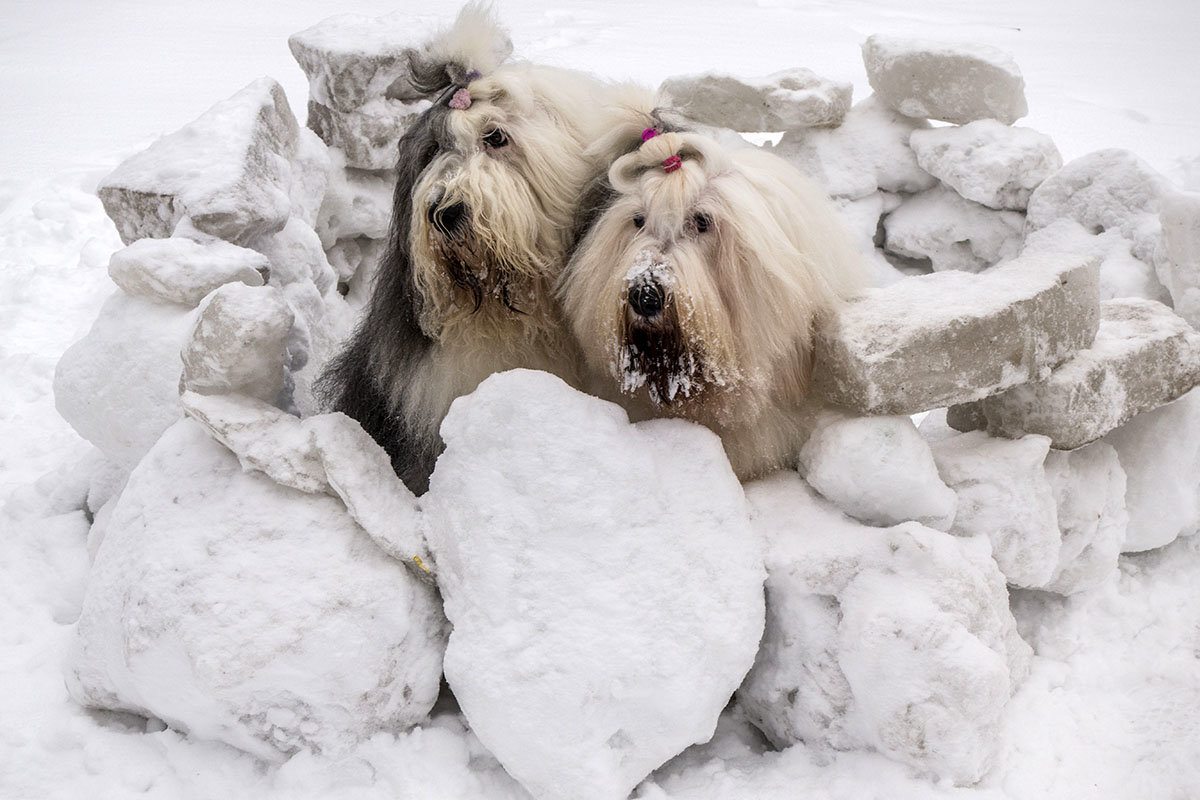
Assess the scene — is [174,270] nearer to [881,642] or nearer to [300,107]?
[881,642]

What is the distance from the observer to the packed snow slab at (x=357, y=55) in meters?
3.17

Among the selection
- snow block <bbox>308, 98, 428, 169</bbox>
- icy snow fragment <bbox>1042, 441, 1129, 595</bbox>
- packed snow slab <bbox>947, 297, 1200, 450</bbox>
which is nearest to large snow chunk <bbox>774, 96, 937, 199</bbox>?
snow block <bbox>308, 98, 428, 169</bbox>

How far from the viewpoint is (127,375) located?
2254 mm

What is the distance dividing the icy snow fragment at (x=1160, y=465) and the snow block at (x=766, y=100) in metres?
1.76

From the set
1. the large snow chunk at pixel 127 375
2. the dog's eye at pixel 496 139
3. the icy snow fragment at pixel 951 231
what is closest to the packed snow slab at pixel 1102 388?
the dog's eye at pixel 496 139

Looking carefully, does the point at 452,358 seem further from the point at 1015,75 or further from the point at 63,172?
the point at 63,172

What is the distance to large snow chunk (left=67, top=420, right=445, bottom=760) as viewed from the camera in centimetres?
173

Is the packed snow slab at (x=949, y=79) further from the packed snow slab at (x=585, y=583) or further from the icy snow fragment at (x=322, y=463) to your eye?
the icy snow fragment at (x=322, y=463)

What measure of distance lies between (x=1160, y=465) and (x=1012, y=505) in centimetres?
61

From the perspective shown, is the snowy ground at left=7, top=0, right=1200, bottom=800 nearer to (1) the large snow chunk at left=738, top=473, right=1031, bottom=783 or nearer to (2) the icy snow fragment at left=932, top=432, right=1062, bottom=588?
(1) the large snow chunk at left=738, top=473, right=1031, bottom=783

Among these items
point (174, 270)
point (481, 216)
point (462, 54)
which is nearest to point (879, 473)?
point (481, 216)

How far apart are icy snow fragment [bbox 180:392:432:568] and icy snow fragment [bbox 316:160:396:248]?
1.73 m

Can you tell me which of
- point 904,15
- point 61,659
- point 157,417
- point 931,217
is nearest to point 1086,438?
point 931,217

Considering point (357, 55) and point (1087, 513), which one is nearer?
point (1087, 513)
